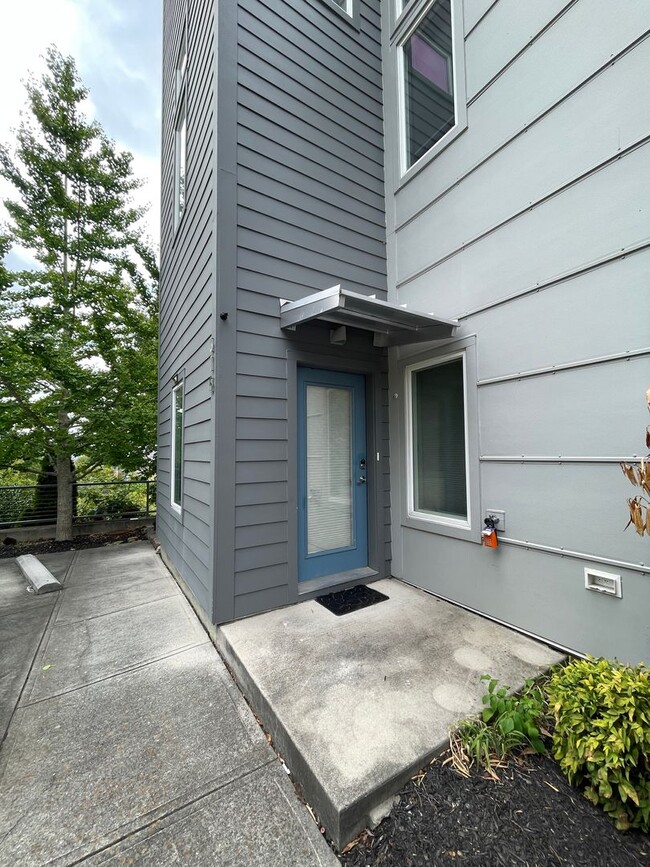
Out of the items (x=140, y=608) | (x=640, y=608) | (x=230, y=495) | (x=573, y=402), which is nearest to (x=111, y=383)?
(x=140, y=608)

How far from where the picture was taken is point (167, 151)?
5746 mm

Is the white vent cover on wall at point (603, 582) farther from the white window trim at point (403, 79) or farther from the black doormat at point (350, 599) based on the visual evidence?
the white window trim at point (403, 79)

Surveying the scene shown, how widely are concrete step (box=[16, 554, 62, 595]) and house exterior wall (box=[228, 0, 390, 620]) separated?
8.36 feet

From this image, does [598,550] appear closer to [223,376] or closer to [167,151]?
[223,376]

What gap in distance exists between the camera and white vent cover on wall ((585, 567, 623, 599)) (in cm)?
206

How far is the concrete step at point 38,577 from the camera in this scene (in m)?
3.87

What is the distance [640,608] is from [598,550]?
1.07ft

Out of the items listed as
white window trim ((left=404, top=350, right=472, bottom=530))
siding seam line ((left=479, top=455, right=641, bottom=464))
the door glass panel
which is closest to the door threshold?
the door glass panel

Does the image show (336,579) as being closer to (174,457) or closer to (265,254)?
(174,457)

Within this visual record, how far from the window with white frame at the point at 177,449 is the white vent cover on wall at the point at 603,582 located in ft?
12.1

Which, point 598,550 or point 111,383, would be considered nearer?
point 598,550

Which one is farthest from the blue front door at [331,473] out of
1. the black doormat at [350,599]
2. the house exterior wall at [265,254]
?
the black doormat at [350,599]

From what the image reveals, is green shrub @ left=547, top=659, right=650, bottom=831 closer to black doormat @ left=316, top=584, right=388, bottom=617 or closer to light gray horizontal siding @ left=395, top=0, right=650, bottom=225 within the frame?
black doormat @ left=316, top=584, right=388, bottom=617

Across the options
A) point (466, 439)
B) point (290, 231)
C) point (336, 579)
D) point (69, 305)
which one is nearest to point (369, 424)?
point (466, 439)
